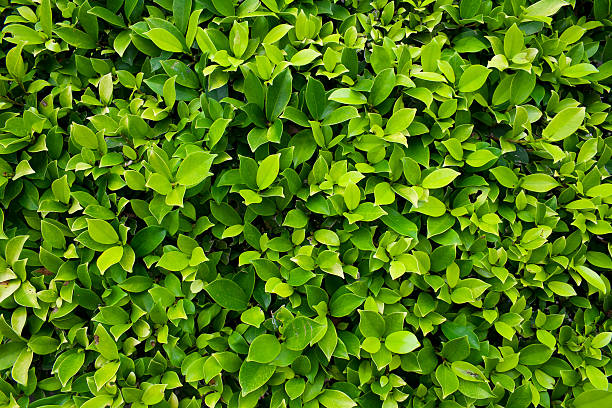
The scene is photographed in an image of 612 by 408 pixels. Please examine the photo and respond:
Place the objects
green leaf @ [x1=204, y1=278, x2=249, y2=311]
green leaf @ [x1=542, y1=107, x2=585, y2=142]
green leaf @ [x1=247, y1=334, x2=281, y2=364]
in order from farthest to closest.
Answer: green leaf @ [x1=542, y1=107, x2=585, y2=142] < green leaf @ [x1=204, y1=278, x2=249, y2=311] < green leaf @ [x1=247, y1=334, x2=281, y2=364]

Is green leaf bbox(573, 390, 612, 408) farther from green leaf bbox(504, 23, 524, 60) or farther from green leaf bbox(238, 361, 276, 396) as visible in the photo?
green leaf bbox(504, 23, 524, 60)

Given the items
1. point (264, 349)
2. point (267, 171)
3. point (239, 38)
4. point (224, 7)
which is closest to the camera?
point (264, 349)

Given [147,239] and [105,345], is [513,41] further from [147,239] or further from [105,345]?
[105,345]

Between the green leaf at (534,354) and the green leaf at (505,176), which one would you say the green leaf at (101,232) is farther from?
the green leaf at (534,354)

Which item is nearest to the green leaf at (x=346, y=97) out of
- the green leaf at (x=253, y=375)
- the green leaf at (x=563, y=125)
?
the green leaf at (x=563, y=125)

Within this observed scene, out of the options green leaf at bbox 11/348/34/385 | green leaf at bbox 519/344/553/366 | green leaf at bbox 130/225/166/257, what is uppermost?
green leaf at bbox 130/225/166/257

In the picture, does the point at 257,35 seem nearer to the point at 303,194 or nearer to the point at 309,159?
the point at 309,159

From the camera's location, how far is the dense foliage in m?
1.68

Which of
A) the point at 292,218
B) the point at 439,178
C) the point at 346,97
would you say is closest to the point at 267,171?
the point at 292,218

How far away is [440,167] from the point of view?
183cm

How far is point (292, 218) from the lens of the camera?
173 centimetres

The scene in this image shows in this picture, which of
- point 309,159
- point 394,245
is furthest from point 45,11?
point 394,245

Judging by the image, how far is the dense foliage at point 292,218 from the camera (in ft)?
5.52

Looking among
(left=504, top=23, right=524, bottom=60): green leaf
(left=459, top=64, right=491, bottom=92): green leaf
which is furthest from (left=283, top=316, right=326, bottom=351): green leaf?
(left=504, top=23, right=524, bottom=60): green leaf
